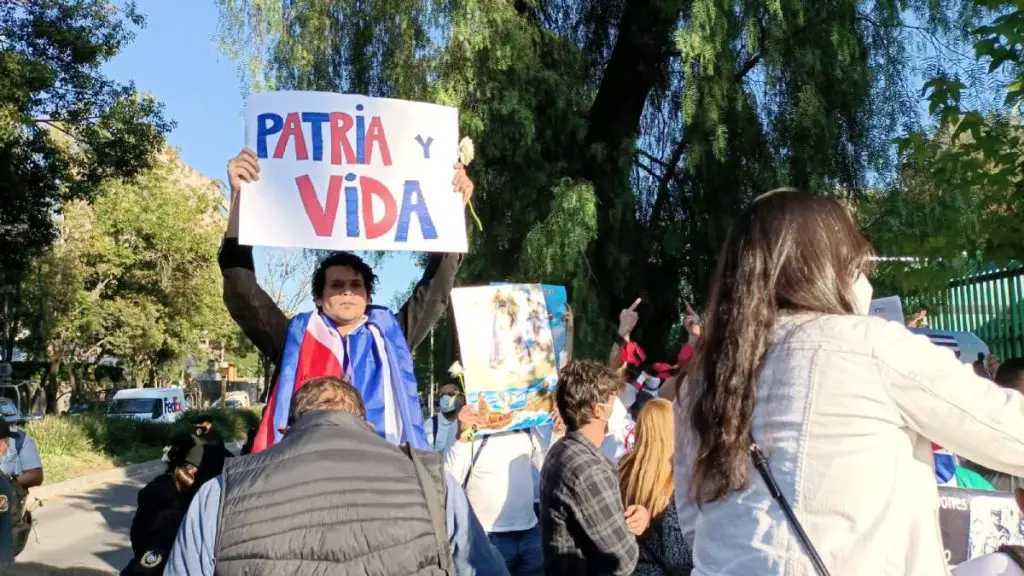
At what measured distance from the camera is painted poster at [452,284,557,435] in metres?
5.09

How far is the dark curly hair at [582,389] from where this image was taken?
4.06 m

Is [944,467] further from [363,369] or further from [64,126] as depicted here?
[64,126]

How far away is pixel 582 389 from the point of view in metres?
4.11

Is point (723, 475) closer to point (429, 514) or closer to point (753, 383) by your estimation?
point (753, 383)

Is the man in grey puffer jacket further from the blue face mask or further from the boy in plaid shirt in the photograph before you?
the blue face mask

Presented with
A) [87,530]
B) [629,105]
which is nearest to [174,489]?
[629,105]

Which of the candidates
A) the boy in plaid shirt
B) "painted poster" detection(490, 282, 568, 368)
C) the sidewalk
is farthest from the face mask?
the sidewalk

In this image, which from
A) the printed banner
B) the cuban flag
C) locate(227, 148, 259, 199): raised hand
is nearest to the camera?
the printed banner

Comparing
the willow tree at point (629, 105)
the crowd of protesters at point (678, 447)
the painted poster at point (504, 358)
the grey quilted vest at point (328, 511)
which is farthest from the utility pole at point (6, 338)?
the grey quilted vest at point (328, 511)

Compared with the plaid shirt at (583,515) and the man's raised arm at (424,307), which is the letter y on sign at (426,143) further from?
the plaid shirt at (583,515)

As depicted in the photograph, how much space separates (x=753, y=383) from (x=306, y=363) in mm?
2243

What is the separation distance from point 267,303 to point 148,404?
28.7 meters

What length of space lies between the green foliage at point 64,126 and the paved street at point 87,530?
4.45 meters

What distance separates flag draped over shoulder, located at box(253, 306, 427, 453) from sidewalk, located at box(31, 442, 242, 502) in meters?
13.1
